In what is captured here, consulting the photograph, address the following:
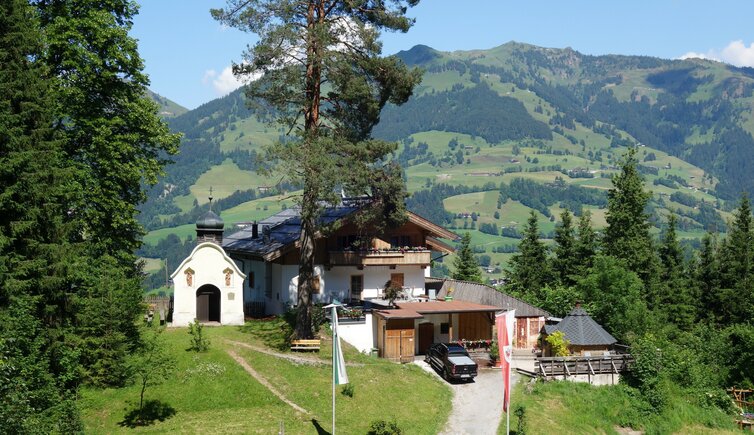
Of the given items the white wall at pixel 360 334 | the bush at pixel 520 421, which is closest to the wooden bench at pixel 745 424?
the bush at pixel 520 421

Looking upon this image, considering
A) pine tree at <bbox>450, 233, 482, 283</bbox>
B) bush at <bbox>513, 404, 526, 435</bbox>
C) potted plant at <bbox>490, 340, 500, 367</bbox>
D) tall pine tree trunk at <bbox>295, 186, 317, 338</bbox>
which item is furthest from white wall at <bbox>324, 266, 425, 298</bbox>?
pine tree at <bbox>450, 233, 482, 283</bbox>

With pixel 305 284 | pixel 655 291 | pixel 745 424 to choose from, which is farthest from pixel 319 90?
pixel 655 291

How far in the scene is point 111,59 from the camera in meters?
33.2

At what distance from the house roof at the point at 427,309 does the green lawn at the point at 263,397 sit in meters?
3.38

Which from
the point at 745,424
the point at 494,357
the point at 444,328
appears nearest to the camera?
the point at 745,424

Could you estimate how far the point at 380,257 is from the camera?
46688mm

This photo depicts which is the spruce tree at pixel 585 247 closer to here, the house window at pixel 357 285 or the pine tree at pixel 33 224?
the house window at pixel 357 285

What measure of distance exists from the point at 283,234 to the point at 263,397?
18175 millimetres

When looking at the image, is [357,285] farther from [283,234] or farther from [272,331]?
[272,331]

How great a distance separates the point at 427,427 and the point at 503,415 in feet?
14.2

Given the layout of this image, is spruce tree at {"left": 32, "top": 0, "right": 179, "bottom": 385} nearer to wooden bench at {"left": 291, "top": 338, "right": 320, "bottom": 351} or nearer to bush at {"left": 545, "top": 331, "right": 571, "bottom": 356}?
wooden bench at {"left": 291, "top": 338, "right": 320, "bottom": 351}

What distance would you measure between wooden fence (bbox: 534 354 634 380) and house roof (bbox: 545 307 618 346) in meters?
1.81

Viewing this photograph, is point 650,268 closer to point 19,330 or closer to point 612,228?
point 612,228

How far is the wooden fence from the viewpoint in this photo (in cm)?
→ 3812
